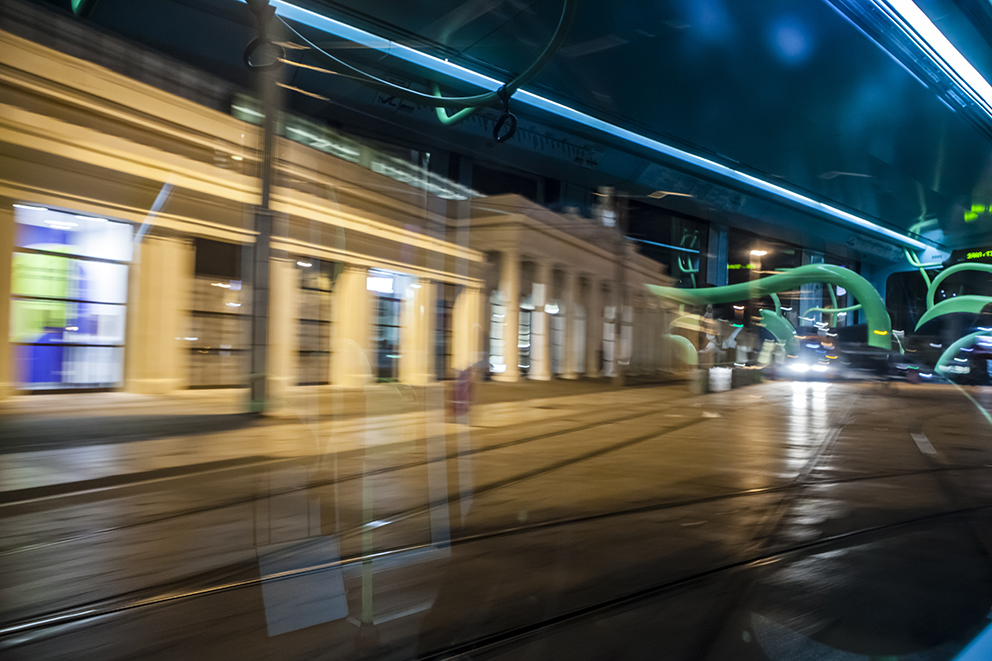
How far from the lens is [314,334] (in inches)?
118

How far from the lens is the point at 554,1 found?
3.57m

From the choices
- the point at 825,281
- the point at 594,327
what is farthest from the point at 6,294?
the point at 825,281

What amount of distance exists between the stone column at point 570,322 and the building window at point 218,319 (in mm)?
1776

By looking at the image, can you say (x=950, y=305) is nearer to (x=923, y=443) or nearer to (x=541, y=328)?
(x=923, y=443)

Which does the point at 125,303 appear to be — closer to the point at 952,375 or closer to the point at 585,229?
the point at 585,229

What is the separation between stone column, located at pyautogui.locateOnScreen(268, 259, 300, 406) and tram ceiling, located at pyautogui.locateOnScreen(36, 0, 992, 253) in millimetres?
846

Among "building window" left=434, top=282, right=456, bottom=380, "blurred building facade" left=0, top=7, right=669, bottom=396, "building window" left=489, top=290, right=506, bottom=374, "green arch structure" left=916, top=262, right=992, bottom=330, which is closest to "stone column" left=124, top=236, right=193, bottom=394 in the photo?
"blurred building facade" left=0, top=7, right=669, bottom=396

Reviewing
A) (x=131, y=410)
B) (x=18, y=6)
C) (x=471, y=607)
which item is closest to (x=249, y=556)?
(x=131, y=410)

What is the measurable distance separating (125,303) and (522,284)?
2.19 meters

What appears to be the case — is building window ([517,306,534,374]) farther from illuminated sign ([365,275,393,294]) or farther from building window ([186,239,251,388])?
building window ([186,239,251,388])

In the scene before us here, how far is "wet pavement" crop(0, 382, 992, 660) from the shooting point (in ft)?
7.89

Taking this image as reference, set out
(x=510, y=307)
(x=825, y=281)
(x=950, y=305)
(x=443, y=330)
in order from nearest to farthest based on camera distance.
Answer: (x=443, y=330) < (x=510, y=307) < (x=825, y=281) < (x=950, y=305)

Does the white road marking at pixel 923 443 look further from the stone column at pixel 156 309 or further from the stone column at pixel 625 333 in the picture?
the stone column at pixel 156 309

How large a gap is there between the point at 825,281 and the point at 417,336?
11.9 ft
